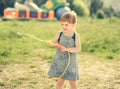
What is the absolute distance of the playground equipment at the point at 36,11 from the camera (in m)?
26.4

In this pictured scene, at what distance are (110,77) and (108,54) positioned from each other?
2913 millimetres

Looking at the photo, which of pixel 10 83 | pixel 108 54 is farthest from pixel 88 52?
pixel 10 83

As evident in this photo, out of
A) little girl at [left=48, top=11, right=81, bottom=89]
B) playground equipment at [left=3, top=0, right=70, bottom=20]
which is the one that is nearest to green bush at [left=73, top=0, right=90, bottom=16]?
playground equipment at [left=3, top=0, right=70, bottom=20]

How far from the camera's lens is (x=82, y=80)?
6.36 m

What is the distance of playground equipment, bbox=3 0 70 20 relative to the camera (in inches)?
1040

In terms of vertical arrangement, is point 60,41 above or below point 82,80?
above

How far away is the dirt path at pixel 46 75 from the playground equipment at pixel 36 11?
18436 mm

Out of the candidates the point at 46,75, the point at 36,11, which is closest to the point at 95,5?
the point at 36,11

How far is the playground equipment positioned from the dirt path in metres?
18.4

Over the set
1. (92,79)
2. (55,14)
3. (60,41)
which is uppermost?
(55,14)

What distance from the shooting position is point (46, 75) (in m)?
6.66

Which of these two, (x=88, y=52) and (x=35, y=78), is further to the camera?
(x=88, y=52)

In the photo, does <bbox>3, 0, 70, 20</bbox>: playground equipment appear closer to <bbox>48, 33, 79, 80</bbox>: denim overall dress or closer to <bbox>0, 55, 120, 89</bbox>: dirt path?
<bbox>0, 55, 120, 89</bbox>: dirt path

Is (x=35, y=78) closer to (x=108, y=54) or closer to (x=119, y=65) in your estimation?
(x=119, y=65)
